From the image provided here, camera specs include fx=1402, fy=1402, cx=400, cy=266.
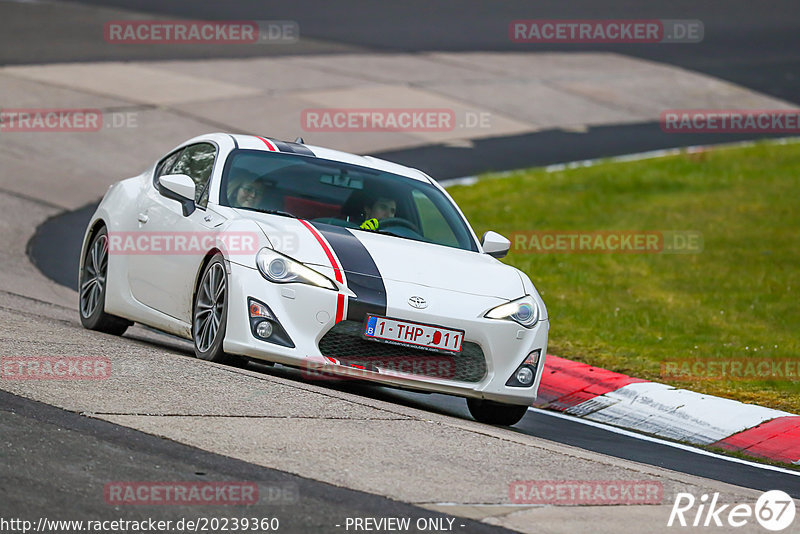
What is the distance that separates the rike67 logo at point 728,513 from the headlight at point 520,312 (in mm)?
1885

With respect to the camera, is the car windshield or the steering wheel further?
the steering wheel

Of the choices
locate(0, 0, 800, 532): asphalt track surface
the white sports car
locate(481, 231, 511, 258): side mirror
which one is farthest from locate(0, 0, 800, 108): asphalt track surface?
locate(481, 231, 511, 258): side mirror

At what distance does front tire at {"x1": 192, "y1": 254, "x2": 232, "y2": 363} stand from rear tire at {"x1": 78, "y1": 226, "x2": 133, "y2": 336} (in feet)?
4.41

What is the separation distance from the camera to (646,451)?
8.51 meters

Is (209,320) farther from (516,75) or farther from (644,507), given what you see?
(516,75)

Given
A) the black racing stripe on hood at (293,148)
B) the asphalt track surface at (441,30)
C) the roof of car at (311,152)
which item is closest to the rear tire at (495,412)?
the roof of car at (311,152)

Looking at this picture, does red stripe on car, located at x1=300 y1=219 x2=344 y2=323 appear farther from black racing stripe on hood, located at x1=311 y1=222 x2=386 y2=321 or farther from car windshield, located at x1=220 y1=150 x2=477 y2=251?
car windshield, located at x1=220 y1=150 x2=477 y2=251

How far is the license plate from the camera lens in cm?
771

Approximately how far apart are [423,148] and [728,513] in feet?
48.1

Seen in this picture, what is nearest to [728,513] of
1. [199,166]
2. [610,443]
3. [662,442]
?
[610,443]

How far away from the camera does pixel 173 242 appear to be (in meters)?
8.77

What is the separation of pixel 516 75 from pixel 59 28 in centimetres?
860

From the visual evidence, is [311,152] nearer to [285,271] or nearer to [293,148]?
[293,148]

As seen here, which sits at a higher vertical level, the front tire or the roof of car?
the roof of car
